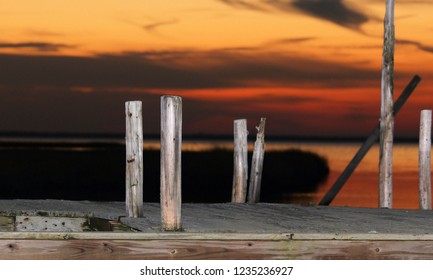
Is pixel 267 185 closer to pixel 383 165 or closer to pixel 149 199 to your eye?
pixel 149 199

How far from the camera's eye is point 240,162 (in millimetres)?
16828

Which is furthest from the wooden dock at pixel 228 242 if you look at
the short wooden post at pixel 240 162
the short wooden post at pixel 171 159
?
the short wooden post at pixel 240 162

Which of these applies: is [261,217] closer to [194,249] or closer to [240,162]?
[194,249]

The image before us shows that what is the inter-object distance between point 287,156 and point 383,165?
1121 inches

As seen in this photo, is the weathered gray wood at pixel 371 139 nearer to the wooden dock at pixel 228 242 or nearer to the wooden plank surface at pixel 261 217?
the wooden plank surface at pixel 261 217

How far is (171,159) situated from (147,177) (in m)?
26.8

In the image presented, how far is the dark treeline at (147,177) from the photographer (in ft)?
112

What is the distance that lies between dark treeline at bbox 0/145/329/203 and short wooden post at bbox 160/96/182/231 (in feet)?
66.5

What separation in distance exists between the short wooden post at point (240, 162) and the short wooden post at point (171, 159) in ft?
17.9

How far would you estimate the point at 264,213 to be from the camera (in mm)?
14172

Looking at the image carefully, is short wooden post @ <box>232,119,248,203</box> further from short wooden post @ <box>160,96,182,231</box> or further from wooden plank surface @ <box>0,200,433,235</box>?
short wooden post @ <box>160,96,182,231</box>

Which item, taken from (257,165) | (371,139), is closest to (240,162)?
(257,165)
